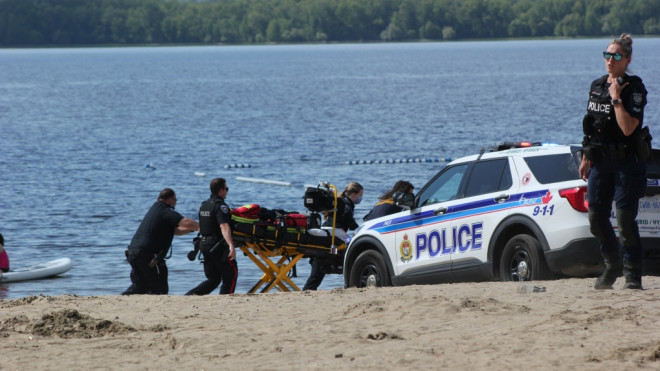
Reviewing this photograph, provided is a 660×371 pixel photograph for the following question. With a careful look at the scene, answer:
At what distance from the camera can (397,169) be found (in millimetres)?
37156

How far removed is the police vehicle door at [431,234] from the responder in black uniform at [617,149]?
219cm

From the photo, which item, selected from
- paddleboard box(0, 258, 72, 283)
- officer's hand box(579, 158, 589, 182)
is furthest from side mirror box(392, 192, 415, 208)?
paddleboard box(0, 258, 72, 283)

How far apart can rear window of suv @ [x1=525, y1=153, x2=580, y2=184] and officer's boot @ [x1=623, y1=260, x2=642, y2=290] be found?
104 centimetres

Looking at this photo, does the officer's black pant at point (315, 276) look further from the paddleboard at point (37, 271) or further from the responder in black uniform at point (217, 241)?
the paddleboard at point (37, 271)

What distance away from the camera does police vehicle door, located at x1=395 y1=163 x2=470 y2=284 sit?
A: 11.6m

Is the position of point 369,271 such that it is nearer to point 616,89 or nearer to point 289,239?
point 289,239

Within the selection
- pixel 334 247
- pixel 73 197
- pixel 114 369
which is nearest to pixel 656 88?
pixel 73 197

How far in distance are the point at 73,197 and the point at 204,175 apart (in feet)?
19.6

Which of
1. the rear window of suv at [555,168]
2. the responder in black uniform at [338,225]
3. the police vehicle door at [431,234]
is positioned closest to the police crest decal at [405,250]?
the police vehicle door at [431,234]

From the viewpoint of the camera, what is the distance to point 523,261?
1093 cm

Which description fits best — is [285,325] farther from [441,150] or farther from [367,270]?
[441,150]

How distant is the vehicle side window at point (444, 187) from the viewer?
11.7 metres

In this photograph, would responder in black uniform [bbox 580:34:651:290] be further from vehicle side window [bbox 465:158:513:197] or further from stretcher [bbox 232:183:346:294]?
stretcher [bbox 232:183:346:294]

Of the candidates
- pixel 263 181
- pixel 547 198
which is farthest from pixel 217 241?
pixel 263 181
